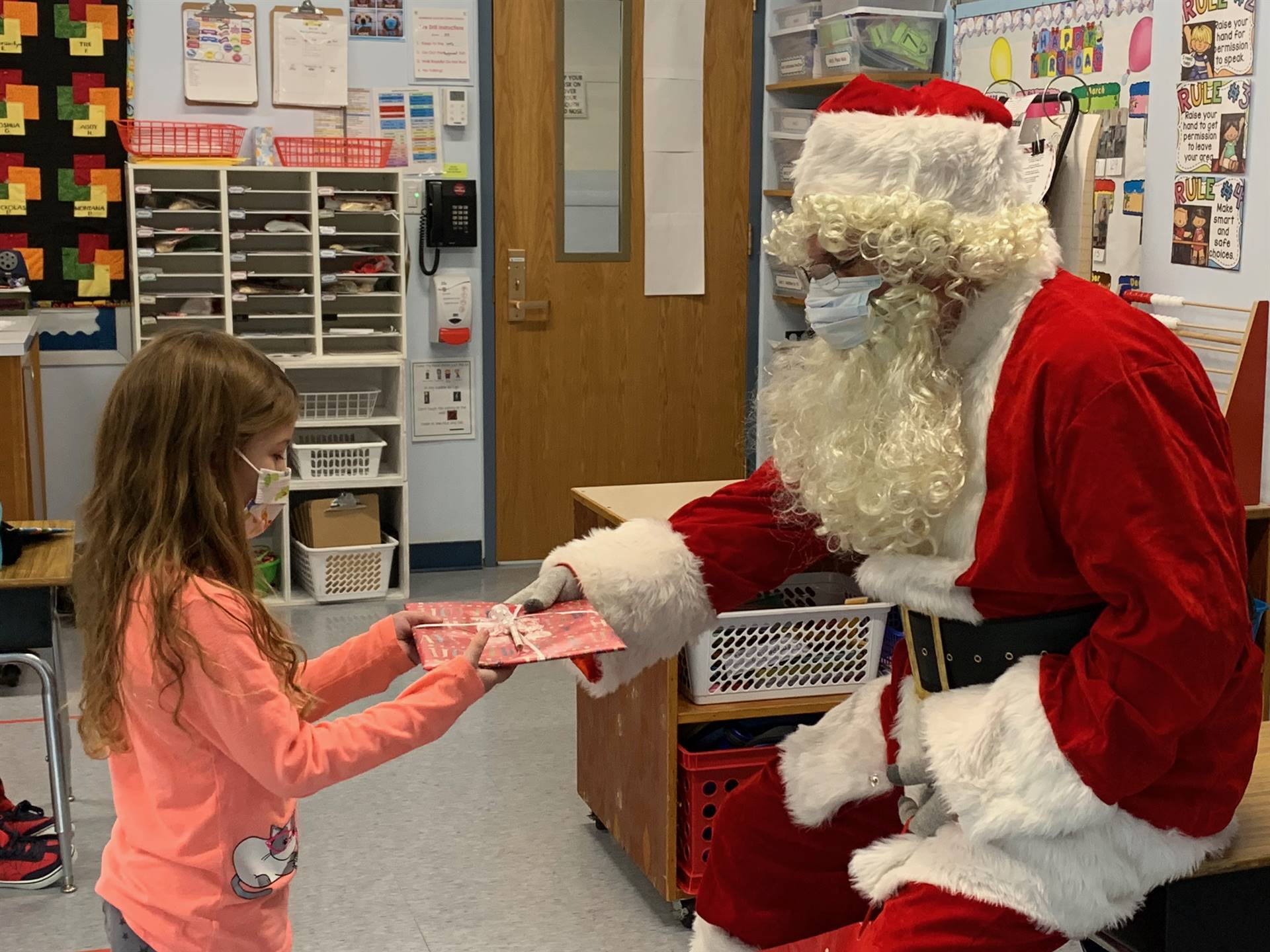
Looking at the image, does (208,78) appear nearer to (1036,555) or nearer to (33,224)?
(33,224)

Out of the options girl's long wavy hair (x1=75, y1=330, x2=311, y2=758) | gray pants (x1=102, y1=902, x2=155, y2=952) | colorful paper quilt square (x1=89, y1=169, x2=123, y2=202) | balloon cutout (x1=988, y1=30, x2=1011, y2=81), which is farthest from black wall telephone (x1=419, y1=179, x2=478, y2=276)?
gray pants (x1=102, y1=902, x2=155, y2=952)

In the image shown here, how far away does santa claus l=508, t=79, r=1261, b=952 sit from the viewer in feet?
5.41

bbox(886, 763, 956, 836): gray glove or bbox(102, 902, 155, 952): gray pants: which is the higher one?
bbox(886, 763, 956, 836): gray glove

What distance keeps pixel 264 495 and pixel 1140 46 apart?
9.17ft

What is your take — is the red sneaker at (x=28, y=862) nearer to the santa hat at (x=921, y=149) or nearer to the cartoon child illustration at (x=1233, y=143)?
the santa hat at (x=921, y=149)

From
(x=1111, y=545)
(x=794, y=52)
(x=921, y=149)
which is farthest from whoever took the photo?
(x=794, y=52)

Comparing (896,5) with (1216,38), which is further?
(896,5)

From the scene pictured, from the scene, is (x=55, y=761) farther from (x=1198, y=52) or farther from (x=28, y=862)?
(x=1198, y=52)

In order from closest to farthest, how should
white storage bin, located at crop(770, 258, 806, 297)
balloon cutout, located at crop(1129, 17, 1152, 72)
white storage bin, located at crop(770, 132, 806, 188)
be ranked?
1. balloon cutout, located at crop(1129, 17, 1152, 72)
2. white storage bin, located at crop(770, 132, 806, 188)
3. white storage bin, located at crop(770, 258, 806, 297)

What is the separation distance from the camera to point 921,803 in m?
1.90

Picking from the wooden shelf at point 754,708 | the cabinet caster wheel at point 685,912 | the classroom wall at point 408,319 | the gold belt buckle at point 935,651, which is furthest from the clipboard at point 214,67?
the gold belt buckle at point 935,651

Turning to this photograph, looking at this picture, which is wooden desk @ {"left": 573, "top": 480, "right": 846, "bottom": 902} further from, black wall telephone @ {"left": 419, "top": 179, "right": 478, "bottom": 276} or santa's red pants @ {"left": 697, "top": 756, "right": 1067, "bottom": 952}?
black wall telephone @ {"left": 419, "top": 179, "right": 478, "bottom": 276}

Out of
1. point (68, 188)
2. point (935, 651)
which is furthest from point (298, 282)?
point (935, 651)

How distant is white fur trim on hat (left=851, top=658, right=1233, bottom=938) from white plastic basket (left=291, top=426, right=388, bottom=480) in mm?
3622
